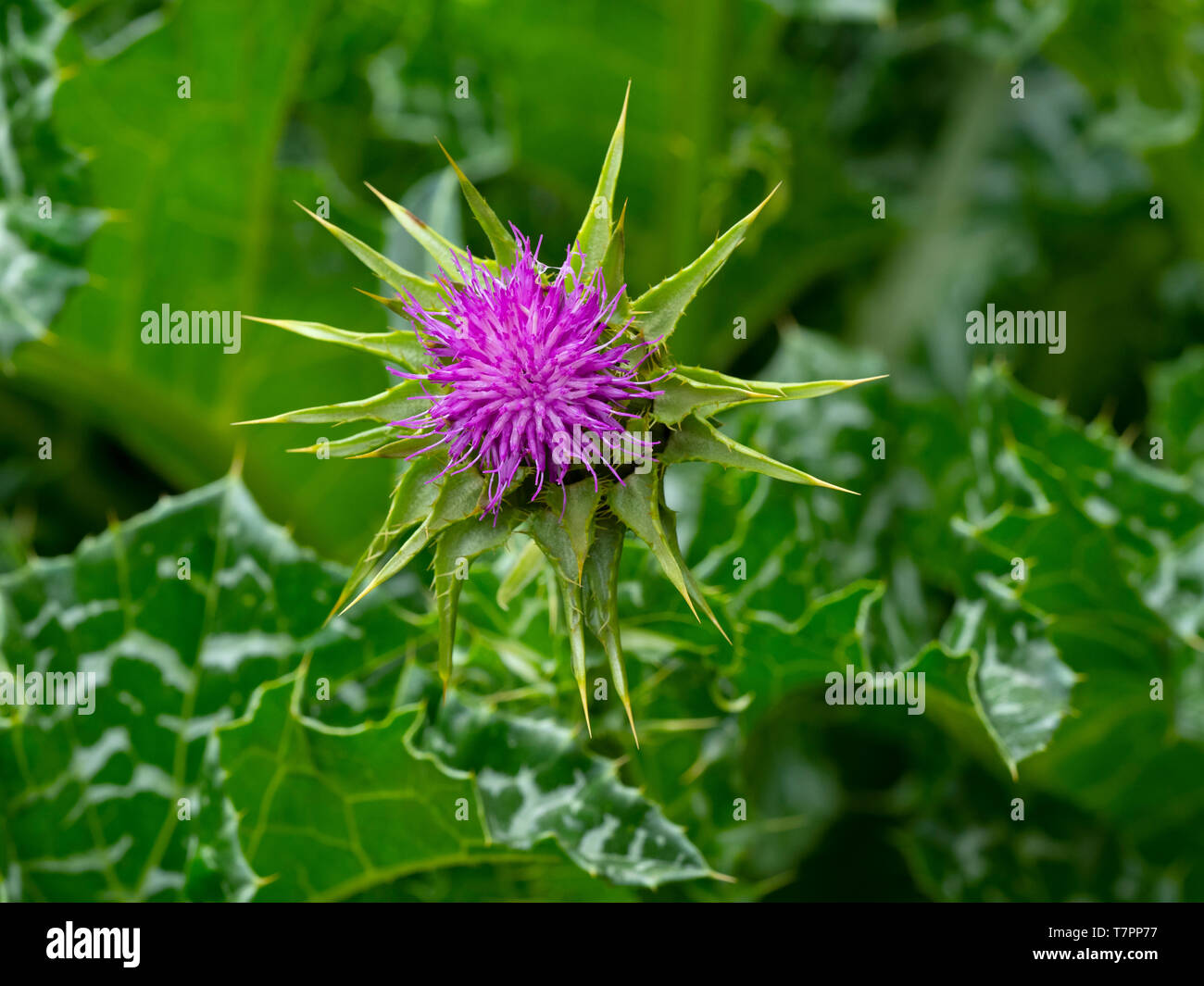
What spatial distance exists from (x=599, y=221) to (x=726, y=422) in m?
0.89

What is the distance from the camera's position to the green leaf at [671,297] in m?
1.00

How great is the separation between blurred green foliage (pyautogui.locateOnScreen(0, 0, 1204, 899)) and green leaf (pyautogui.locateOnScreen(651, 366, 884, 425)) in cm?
37

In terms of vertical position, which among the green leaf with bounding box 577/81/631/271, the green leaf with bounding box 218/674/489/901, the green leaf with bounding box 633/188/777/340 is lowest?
the green leaf with bounding box 218/674/489/901

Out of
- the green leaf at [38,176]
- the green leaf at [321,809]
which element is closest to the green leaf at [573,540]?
the green leaf at [321,809]

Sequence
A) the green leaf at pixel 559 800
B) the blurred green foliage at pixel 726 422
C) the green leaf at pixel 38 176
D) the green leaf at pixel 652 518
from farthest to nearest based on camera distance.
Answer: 1. the green leaf at pixel 38 176
2. the blurred green foliage at pixel 726 422
3. the green leaf at pixel 559 800
4. the green leaf at pixel 652 518

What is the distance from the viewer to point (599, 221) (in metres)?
1.00

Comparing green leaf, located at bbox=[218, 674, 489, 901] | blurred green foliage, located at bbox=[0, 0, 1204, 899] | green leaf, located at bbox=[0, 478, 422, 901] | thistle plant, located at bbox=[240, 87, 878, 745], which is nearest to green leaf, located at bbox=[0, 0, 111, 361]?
blurred green foliage, located at bbox=[0, 0, 1204, 899]

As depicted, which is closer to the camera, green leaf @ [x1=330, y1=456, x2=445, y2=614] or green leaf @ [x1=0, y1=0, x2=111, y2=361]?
green leaf @ [x1=330, y1=456, x2=445, y2=614]

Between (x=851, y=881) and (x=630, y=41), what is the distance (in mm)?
1510

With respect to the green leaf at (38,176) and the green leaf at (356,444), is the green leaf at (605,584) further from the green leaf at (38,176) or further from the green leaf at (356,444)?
the green leaf at (38,176)

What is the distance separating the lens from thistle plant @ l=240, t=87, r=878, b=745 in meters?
0.98

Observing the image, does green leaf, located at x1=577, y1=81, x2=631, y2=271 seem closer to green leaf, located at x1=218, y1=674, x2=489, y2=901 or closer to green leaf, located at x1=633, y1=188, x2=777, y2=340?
green leaf, located at x1=633, y1=188, x2=777, y2=340

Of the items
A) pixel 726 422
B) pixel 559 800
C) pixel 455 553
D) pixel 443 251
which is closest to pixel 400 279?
pixel 443 251

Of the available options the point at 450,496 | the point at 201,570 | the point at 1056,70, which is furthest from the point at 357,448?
the point at 1056,70
